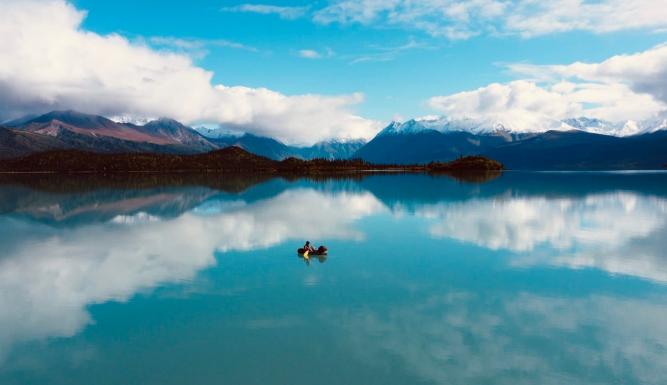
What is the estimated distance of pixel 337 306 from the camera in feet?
90.9

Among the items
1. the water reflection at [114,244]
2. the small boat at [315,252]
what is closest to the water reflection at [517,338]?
the small boat at [315,252]

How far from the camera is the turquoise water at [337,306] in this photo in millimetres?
19984

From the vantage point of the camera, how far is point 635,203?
87.4m

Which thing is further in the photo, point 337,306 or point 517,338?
point 337,306

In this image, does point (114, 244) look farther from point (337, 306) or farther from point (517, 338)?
point (517, 338)

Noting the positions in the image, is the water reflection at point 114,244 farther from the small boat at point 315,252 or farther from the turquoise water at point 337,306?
the small boat at point 315,252

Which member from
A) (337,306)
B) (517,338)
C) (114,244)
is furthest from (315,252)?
(114,244)

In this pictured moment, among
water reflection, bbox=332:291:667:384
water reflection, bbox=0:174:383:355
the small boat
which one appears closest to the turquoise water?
Answer: water reflection, bbox=332:291:667:384

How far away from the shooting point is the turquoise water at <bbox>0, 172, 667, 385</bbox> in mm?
19984

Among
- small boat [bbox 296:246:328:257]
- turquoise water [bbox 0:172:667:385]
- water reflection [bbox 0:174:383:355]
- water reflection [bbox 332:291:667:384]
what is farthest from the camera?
small boat [bbox 296:246:328:257]

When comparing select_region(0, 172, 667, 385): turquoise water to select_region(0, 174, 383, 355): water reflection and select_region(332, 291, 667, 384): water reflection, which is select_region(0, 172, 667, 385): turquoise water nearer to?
select_region(332, 291, 667, 384): water reflection

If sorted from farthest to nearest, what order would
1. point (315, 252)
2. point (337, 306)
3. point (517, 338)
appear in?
point (315, 252) → point (337, 306) → point (517, 338)

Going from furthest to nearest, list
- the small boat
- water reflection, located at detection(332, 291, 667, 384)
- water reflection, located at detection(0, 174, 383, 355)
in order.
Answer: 1. the small boat
2. water reflection, located at detection(0, 174, 383, 355)
3. water reflection, located at detection(332, 291, 667, 384)

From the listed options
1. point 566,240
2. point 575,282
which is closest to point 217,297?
point 575,282
